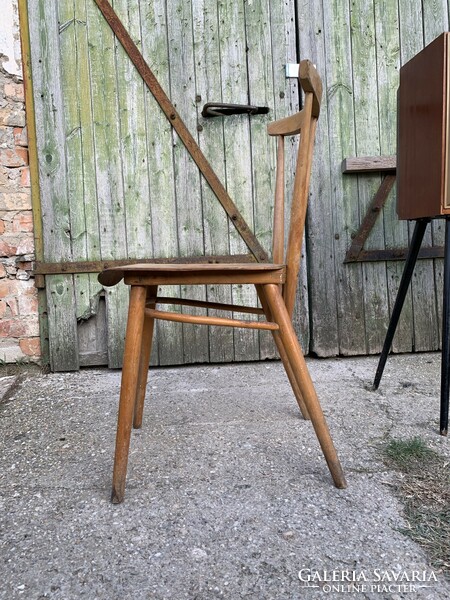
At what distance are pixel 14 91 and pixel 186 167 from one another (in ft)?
3.01

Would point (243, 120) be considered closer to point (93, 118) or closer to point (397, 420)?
point (93, 118)

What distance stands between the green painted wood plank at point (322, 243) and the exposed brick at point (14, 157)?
1.46 m

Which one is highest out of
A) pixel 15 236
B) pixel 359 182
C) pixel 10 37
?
pixel 10 37

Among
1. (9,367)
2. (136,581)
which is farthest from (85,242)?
(136,581)

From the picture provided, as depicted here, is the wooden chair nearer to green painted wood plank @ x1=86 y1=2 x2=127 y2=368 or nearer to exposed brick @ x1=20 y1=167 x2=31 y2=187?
green painted wood plank @ x1=86 y1=2 x2=127 y2=368

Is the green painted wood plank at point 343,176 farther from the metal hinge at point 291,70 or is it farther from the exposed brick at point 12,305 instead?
the exposed brick at point 12,305

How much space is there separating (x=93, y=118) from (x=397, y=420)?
198cm

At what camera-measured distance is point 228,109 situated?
2.55 m

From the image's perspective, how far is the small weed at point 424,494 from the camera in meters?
1.06

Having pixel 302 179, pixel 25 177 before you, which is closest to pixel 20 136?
pixel 25 177

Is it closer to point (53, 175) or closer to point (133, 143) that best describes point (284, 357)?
point (133, 143)

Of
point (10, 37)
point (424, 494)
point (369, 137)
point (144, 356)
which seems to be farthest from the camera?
point (369, 137)

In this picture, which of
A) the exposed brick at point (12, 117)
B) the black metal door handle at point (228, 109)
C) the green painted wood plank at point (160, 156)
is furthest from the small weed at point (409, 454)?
the exposed brick at point (12, 117)

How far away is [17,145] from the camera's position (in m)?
2.52
